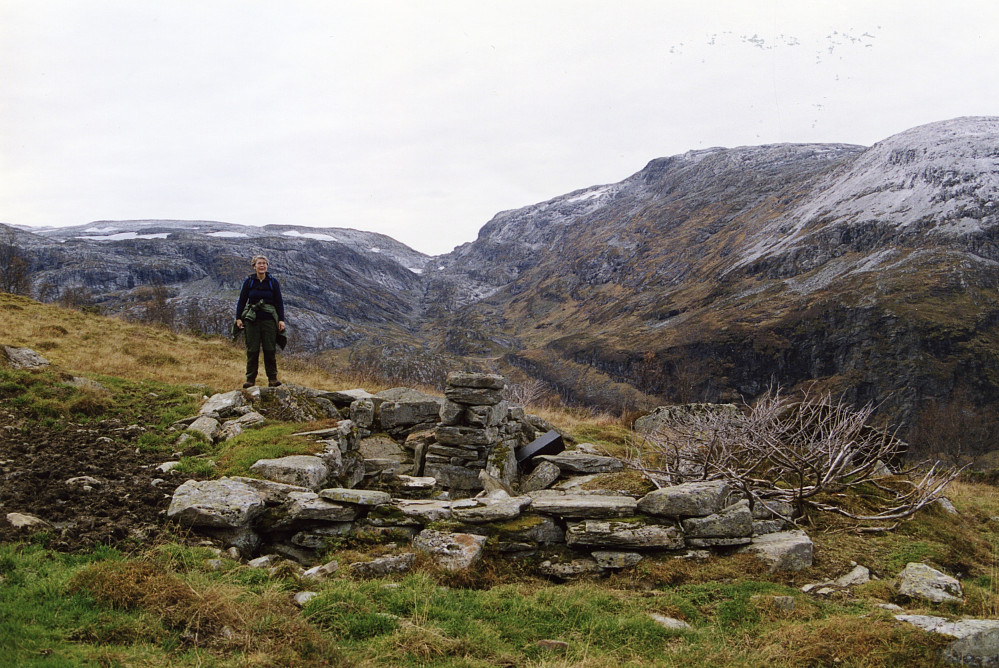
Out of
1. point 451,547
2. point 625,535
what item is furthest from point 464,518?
point 625,535

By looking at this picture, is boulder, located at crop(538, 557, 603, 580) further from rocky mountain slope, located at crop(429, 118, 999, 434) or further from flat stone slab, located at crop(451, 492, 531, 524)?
rocky mountain slope, located at crop(429, 118, 999, 434)

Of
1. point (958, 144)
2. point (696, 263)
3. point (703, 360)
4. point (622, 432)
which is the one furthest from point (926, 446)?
point (696, 263)

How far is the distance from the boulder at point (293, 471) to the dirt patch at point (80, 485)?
45.6 inches

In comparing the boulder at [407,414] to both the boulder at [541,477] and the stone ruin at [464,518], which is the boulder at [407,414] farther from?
the boulder at [541,477]

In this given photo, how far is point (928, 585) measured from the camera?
23.3ft

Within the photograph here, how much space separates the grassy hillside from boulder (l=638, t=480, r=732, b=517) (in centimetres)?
70

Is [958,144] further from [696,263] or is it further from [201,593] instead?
[201,593]

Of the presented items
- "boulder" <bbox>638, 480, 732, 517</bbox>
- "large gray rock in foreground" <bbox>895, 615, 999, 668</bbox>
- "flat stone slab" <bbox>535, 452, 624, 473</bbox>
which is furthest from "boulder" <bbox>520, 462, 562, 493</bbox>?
"large gray rock in foreground" <bbox>895, 615, 999, 668</bbox>

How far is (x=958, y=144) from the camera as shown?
9406cm

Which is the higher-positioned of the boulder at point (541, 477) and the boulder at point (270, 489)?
the boulder at point (270, 489)

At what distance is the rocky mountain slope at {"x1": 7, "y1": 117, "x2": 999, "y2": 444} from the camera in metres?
76.4

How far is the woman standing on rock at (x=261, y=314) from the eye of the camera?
12.4 m

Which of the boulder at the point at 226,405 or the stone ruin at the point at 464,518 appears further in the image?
the boulder at the point at 226,405

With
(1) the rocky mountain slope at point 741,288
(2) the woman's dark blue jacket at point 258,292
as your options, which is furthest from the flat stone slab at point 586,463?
(1) the rocky mountain slope at point 741,288
